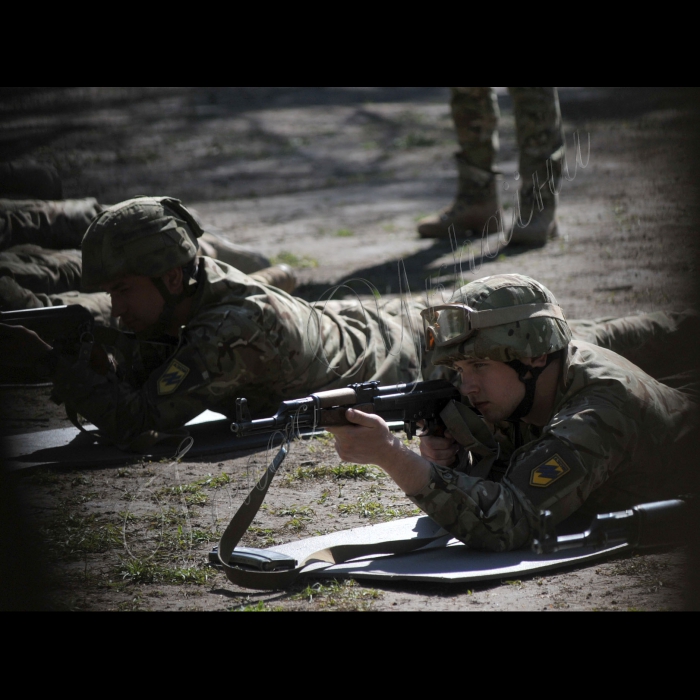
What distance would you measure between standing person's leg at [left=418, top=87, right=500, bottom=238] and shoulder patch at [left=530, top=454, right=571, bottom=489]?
22.9 ft

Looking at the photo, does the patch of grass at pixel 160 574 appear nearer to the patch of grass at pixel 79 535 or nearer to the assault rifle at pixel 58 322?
the patch of grass at pixel 79 535

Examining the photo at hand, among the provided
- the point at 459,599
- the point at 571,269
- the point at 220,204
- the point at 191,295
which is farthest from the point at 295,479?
the point at 220,204

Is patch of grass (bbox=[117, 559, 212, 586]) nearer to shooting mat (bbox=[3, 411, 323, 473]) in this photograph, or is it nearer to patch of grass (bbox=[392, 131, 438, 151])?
shooting mat (bbox=[3, 411, 323, 473])

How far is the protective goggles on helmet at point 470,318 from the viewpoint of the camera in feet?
11.8

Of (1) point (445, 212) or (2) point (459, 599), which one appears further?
(1) point (445, 212)

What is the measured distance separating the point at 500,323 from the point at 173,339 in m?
2.58

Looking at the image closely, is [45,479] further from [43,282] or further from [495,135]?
[495,135]

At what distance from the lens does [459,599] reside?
3.48 metres

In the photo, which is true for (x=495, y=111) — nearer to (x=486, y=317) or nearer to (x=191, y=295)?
(x=191, y=295)

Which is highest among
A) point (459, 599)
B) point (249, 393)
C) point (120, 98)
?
point (120, 98)

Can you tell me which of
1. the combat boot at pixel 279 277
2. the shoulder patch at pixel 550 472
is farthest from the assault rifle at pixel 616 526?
the combat boot at pixel 279 277

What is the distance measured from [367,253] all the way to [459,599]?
7361mm

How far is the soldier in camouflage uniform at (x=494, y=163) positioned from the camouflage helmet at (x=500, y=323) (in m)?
5.77

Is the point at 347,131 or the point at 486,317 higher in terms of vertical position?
the point at 347,131
